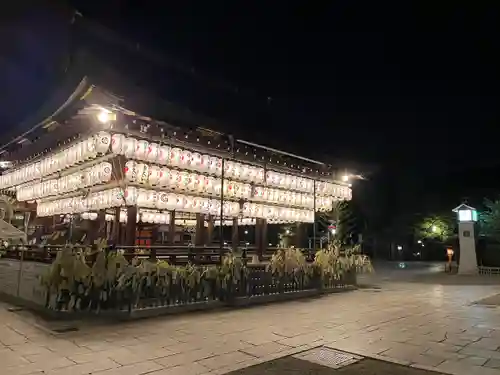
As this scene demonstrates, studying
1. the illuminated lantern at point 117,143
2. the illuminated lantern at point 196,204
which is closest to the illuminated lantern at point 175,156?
the illuminated lantern at point 117,143

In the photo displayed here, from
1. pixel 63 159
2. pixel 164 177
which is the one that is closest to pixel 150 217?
pixel 63 159

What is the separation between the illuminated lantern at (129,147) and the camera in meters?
11.2

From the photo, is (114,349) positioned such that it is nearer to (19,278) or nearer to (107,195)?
(19,278)

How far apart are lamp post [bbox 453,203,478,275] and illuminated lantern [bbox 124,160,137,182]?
21.1 meters

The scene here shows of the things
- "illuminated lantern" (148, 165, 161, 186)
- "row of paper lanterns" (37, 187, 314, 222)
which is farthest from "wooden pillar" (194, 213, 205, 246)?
"illuminated lantern" (148, 165, 161, 186)

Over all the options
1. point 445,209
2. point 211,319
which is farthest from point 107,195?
point 445,209

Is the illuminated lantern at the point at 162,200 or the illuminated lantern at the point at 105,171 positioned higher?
the illuminated lantern at the point at 105,171

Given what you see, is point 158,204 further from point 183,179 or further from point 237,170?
point 237,170

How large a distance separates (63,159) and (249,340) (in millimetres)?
9435

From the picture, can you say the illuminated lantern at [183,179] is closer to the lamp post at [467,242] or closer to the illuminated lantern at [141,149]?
the illuminated lantern at [141,149]

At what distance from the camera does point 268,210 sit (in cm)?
1891

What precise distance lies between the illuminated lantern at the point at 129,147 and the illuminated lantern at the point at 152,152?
1.69 ft

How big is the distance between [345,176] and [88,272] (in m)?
14.2

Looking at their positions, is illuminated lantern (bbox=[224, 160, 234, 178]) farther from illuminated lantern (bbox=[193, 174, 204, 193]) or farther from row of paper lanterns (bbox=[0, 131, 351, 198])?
illuminated lantern (bbox=[193, 174, 204, 193])
